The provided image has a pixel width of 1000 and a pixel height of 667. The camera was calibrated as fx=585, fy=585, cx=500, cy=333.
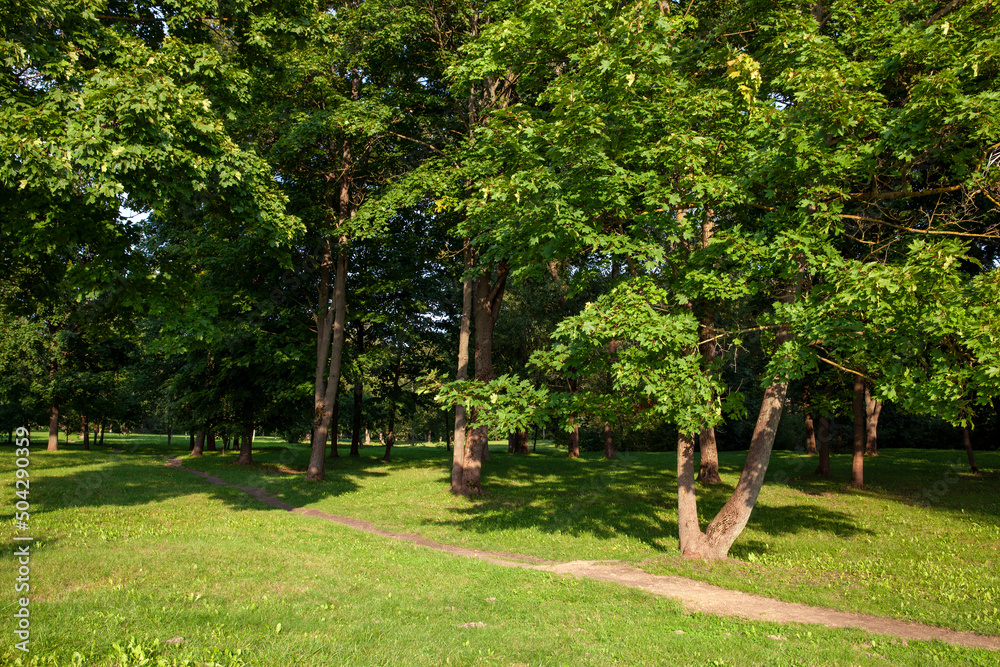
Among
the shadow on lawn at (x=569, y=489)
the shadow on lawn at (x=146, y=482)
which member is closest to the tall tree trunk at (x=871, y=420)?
the shadow on lawn at (x=569, y=489)

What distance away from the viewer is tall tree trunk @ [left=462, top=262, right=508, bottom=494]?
2128 centimetres

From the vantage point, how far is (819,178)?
10047 mm

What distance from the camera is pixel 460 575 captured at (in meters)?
10.4

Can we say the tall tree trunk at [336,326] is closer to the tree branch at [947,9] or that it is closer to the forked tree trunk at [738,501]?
the forked tree trunk at [738,501]

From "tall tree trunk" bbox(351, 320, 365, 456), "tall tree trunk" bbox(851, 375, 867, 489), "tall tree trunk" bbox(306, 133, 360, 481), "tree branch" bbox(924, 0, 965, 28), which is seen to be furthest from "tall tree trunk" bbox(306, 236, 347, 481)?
"tall tree trunk" bbox(851, 375, 867, 489)

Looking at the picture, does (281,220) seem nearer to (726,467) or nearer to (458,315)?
(458,315)

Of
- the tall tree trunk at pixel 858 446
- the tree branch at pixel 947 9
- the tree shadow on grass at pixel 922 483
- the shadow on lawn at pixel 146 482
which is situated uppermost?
the tree branch at pixel 947 9

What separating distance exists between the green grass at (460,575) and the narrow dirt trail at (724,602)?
448 mm

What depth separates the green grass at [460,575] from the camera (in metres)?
6.41

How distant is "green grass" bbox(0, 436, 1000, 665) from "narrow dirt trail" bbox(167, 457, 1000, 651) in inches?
17.6

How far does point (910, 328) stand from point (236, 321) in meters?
21.4

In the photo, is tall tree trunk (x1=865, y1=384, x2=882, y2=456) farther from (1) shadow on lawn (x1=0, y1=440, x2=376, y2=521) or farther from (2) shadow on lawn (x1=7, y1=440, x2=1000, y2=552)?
(1) shadow on lawn (x1=0, y1=440, x2=376, y2=521)

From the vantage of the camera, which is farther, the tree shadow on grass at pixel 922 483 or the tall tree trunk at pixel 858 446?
the tall tree trunk at pixel 858 446

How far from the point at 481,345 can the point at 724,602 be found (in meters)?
13.5
